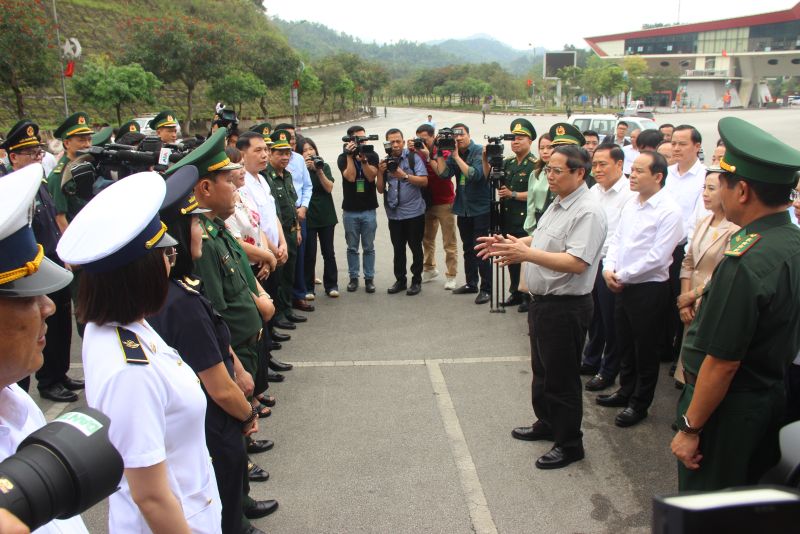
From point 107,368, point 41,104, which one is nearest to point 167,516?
point 107,368

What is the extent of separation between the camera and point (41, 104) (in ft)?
88.8

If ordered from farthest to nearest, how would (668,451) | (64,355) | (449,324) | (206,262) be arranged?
1. (449,324)
2. (64,355)
3. (668,451)
4. (206,262)

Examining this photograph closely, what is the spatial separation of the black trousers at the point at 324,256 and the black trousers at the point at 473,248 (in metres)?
1.59

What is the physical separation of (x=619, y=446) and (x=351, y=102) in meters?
57.0

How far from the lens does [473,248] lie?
23.7 ft

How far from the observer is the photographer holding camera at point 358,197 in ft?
23.7

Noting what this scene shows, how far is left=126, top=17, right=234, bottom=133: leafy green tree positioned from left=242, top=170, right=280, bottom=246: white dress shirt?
27420 millimetres

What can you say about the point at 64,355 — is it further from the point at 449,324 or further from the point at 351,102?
the point at 351,102

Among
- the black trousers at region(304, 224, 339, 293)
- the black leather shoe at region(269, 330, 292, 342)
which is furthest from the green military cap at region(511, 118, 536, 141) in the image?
the black leather shoe at region(269, 330, 292, 342)

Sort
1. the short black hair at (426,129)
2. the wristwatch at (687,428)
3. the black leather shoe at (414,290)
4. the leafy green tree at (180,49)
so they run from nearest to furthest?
1. the wristwatch at (687,428)
2. the black leather shoe at (414,290)
3. the short black hair at (426,129)
4. the leafy green tree at (180,49)

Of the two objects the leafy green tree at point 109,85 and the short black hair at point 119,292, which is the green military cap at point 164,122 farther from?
the leafy green tree at point 109,85

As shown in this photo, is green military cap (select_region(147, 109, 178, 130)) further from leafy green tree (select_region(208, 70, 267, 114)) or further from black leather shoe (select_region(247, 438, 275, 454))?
leafy green tree (select_region(208, 70, 267, 114))

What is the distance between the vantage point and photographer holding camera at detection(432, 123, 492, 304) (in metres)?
6.95

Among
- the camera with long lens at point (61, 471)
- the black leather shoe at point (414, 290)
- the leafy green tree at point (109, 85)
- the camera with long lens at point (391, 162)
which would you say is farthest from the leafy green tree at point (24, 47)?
the camera with long lens at point (61, 471)
